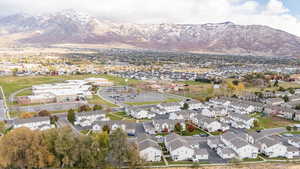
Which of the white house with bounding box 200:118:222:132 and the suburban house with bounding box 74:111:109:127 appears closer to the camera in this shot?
the white house with bounding box 200:118:222:132

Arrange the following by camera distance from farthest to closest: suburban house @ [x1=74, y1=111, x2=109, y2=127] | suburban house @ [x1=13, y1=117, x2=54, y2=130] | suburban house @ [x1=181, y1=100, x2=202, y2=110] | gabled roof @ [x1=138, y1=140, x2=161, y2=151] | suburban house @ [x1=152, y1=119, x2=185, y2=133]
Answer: suburban house @ [x1=181, y1=100, x2=202, y2=110] → suburban house @ [x1=74, y1=111, x2=109, y2=127] → suburban house @ [x1=152, y1=119, x2=185, y2=133] → suburban house @ [x1=13, y1=117, x2=54, y2=130] → gabled roof @ [x1=138, y1=140, x2=161, y2=151]

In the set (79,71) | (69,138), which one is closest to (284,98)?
(69,138)

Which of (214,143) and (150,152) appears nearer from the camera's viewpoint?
(150,152)

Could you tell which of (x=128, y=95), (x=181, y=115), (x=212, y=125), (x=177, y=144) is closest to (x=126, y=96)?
(x=128, y=95)

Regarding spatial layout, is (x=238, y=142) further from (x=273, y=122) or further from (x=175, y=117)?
(x=273, y=122)

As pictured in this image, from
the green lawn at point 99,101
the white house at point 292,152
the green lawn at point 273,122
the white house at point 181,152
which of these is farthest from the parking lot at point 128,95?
the white house at point 292,152

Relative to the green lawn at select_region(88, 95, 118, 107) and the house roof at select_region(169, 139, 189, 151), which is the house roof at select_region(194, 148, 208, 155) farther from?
the green lawn at select_region(88, 95, 118, 107)

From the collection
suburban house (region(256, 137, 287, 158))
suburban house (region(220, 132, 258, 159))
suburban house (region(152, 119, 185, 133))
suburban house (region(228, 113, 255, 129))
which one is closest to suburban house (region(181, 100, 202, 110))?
suburban house (region(228, 113, 255, 129))
